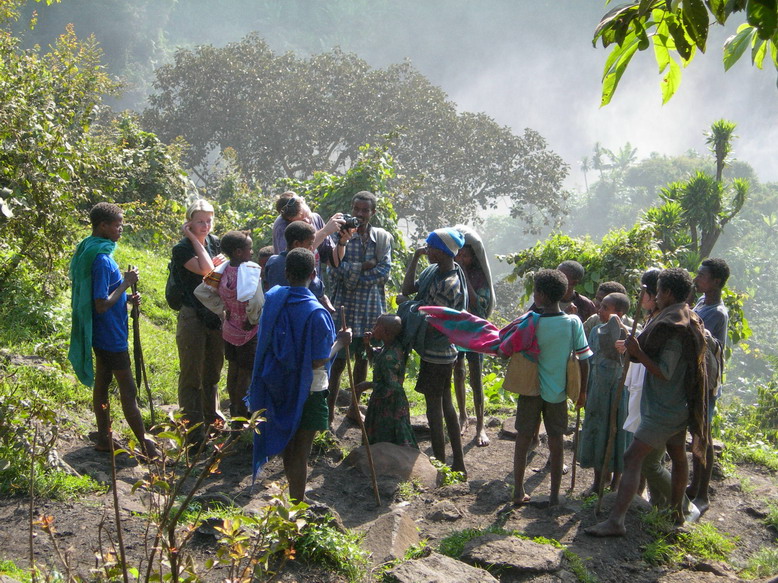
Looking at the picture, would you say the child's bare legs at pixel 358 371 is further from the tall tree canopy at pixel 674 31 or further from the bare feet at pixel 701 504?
the tall tree canopy at pixel 674 31

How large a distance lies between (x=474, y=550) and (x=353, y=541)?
27.1 inches

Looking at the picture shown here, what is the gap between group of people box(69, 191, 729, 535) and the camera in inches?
175

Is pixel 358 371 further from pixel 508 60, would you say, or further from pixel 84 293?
pixel 508 60

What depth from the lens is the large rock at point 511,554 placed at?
4.10 meters

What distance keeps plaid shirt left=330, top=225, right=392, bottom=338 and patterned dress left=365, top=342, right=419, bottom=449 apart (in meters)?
0.66

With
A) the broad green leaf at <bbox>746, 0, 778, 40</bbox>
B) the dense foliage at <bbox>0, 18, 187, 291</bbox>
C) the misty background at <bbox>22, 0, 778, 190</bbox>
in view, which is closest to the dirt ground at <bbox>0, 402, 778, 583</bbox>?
the dense foliage at <bbox>0, 18, 187, 291</bbox>

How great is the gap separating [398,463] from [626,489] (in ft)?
5.42

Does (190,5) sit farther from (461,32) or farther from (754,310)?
(754,310)

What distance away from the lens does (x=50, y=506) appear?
14.1 feet

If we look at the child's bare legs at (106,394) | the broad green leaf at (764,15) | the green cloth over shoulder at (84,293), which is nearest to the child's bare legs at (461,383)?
the child's bare legs at (106,394)

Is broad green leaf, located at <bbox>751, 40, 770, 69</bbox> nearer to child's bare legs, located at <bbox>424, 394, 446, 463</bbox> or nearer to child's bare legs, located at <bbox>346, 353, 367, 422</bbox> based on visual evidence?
child's bare legs, located at <bbox>424, 394, 446, 463</bbox>

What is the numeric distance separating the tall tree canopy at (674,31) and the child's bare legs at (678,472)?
3155mm

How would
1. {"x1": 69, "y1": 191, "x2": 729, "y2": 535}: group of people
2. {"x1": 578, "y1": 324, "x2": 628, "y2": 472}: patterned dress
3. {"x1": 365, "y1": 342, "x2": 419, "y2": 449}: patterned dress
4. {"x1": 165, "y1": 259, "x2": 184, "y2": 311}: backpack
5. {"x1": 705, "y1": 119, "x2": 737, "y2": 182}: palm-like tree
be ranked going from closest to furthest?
1. {"x1": 69, "y1": 191, "x2": 729, "y2": 535}: group of people
2. {"x1": 578, "y1": 324, "x2": 628, "y2": 472}: patterned dress
3. {"x1": 165, "y1": 259, "x2": 184, "y2": 311}: backpack
4. {"x1": 365, "y1": 342, "x2": 419, "y2": 449}: patterned dress
5. {"x1": 705, "y1": 119, "x2": 737, "y2": 182}: palm-like tree

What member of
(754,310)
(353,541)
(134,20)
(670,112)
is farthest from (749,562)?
(670,112)
